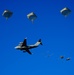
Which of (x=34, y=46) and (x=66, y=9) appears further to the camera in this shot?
(x=34, y=46)

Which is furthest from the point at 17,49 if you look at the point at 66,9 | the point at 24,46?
the point at 66,9

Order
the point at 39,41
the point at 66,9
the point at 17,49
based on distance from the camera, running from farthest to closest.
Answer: the point at 39,41 < the point at 17,49 < the point at 66,9

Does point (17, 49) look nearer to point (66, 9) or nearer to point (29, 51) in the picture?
point (29, 51)

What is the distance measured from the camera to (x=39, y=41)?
110125mm

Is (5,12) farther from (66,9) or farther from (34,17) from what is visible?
(66,9)

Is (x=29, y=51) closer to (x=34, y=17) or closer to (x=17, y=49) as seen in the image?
(x=17, y=49)

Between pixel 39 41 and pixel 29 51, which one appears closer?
pixel 29 51

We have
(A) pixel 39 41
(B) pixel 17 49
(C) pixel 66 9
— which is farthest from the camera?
(A) pixel 39 41

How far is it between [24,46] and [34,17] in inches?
553

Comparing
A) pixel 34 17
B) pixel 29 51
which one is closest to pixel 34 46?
pixel 29 51

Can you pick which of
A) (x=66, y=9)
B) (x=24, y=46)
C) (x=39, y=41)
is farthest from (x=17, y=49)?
(x=66, y=9)

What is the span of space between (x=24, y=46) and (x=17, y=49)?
2.44 m

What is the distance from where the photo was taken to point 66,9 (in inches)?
3600

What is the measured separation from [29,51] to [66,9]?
789 inches
